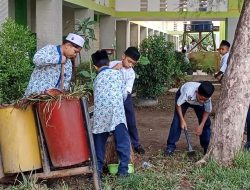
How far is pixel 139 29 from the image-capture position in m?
33.6

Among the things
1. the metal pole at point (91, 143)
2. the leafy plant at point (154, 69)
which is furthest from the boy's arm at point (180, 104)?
the leafy plant at point (154, 69)

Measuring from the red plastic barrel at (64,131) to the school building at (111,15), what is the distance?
6.46 metres

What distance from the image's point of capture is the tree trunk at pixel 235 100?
5824 millimetres

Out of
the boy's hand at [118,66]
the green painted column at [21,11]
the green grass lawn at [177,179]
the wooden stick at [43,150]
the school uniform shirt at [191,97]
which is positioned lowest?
the green grass lawn at [177,179]

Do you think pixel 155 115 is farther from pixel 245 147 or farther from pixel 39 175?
pixel 39 175

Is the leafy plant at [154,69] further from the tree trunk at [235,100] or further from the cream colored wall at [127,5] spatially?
the cream colored wall at [127,5]

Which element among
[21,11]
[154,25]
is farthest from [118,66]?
[154,25]

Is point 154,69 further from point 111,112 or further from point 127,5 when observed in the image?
point 127,5

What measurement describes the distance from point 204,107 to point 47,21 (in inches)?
319

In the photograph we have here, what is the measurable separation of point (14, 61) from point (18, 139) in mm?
2397

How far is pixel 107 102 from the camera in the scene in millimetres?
5273

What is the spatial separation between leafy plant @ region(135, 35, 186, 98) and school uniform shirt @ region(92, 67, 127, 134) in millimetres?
6632

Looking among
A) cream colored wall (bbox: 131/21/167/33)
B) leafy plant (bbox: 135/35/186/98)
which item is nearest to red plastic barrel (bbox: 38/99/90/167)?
leafy plant (bbox: 135/35/186/98)

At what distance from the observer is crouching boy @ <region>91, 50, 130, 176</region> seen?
528cm
